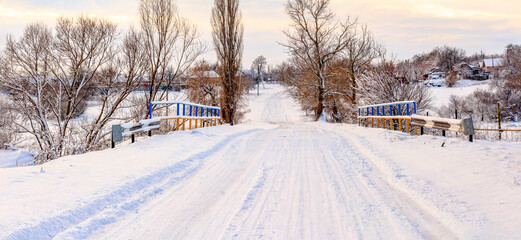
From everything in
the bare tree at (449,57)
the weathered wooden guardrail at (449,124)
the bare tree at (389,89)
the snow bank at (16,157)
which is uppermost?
the bare tree at (449,57)

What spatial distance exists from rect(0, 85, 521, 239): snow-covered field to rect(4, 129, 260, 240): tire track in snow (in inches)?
0.7

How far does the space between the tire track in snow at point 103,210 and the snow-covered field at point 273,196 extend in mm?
17

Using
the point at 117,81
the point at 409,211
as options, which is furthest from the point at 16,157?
the point at 409,211

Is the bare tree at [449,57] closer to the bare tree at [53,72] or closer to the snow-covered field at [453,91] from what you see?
the snow-covered field at [453,91]

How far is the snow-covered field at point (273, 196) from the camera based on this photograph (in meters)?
3.72

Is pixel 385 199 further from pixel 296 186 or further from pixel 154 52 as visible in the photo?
pixel 154 52

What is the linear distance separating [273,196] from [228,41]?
2105 cm

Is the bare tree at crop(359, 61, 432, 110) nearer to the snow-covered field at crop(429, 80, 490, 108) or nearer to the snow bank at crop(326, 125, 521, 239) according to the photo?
the snow bank at crop(326, 125, 521, 239)

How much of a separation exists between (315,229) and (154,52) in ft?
71.4

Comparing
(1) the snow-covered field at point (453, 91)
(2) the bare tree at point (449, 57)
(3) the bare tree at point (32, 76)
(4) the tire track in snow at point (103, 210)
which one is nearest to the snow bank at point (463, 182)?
(4) the tire track in snow at point (103, 210)

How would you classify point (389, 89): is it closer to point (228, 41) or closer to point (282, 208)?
point (228, 41)

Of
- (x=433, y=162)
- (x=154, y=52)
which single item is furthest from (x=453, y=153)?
(x=154, y=52)

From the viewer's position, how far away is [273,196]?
199 inches

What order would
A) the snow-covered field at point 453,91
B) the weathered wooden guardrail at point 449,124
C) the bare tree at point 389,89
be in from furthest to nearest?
the snow-covered field at point 453,91, the bare tree at point 389,89, the weathered wooden guardrail at point 449,124
